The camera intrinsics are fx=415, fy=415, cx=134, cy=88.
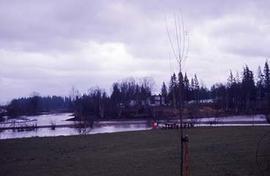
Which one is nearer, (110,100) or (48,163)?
(48,163)

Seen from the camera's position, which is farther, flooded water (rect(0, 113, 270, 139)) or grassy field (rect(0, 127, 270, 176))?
flooded water (rect(0, 113, 270, 139))

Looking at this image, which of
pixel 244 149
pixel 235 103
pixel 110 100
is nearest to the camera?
pixel 244 149

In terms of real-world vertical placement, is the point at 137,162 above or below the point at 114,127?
above

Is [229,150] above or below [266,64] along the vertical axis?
below

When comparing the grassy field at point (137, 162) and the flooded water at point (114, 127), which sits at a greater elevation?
the grassy field at point (137, 162)

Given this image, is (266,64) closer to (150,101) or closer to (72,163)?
(150,101)

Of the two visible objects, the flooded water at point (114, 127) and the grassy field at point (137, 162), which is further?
the flooded water at point (114, 127)

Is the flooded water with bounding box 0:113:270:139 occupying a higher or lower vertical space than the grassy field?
lower

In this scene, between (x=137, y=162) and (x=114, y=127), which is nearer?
(x=137, y=162)

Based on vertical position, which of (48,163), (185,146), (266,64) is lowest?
(48,163)

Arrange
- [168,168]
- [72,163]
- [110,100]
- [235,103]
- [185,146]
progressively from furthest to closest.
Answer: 1. [110,100]
2. [235,103]
3. [72,163]
4. [168,168]
5. [185,146]

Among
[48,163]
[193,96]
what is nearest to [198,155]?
[48,163]

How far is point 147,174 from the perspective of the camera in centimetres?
1330

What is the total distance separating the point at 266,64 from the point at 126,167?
4088 inches
